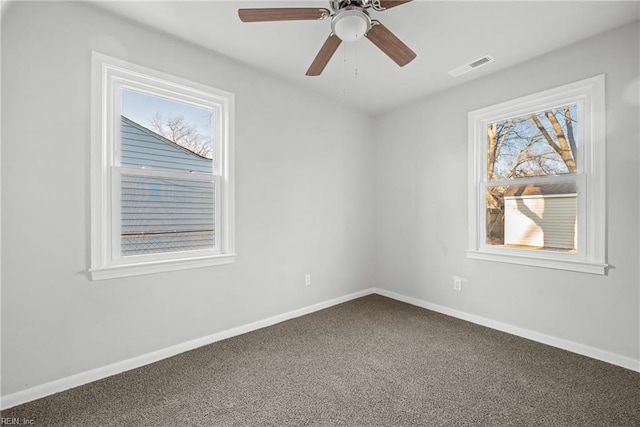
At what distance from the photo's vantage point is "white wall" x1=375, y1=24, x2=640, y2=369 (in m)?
2.27

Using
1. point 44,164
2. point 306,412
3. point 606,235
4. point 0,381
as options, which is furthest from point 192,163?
point 606,235

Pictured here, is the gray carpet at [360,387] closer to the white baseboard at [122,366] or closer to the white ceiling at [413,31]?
the white baseboard at [122,366]

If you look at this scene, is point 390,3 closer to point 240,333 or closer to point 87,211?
point 87,211

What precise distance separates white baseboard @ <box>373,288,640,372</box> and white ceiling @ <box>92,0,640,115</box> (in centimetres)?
250

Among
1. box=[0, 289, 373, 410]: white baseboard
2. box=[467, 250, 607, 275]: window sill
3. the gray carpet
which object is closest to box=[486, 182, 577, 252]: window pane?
box=[467, 250, 607, 275]: window sill

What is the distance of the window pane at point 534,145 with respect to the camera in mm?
2607

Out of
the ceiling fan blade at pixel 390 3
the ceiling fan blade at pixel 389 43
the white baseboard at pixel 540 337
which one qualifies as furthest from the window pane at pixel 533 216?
the ceiling fan blade at pixel 390 3

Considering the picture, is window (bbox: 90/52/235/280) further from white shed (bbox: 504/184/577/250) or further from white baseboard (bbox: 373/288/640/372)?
white shed (bbox: 504/184/577/250)

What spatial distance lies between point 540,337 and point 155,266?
11.0 ft

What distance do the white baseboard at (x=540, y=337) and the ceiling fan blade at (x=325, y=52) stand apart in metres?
2.86

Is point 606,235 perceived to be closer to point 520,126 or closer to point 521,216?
point 521,216

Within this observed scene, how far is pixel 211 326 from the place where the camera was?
2.66 m

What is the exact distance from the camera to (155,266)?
7.68 ft

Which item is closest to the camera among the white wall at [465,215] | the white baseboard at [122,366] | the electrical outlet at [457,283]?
the white baseboard at [122,366]
